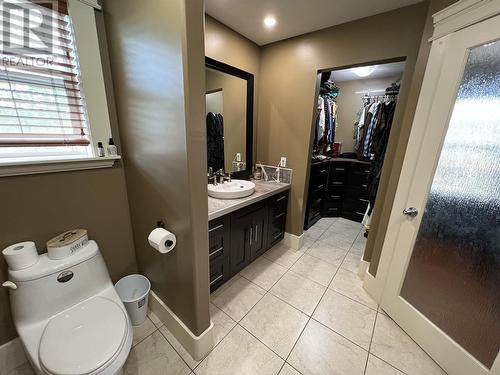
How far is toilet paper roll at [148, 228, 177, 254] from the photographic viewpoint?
112 centimetres

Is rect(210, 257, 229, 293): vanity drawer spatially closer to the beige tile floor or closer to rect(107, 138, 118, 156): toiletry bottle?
the beige tile floor

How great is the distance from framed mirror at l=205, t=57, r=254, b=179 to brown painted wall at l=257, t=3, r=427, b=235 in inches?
7.6

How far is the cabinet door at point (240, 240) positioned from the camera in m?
1.73

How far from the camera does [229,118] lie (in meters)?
2.19

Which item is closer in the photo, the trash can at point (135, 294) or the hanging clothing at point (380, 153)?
the trash can at point (135, 294)

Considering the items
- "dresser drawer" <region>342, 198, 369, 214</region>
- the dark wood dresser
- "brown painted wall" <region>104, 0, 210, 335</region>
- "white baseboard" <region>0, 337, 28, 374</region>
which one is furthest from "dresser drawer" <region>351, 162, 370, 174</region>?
"white baseboard" <region>0, 337, 28, 374</region>

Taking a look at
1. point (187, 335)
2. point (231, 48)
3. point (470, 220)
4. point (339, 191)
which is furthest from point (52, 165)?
point (339, 191)

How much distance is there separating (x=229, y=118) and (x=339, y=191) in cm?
228

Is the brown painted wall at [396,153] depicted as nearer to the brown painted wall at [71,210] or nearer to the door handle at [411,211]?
the door handle at [411,211]

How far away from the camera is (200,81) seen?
2.94ft

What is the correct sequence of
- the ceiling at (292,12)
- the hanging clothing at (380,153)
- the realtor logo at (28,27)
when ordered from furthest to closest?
the hanging clothing at (380,153)
the ceiling at (292,12)
the realtor logo at (28,27)

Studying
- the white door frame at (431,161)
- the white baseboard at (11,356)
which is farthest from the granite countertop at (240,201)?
the white baseboard at (11,356)

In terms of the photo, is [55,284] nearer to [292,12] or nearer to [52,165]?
[52,165]

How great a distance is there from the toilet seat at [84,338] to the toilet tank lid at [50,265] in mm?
253
